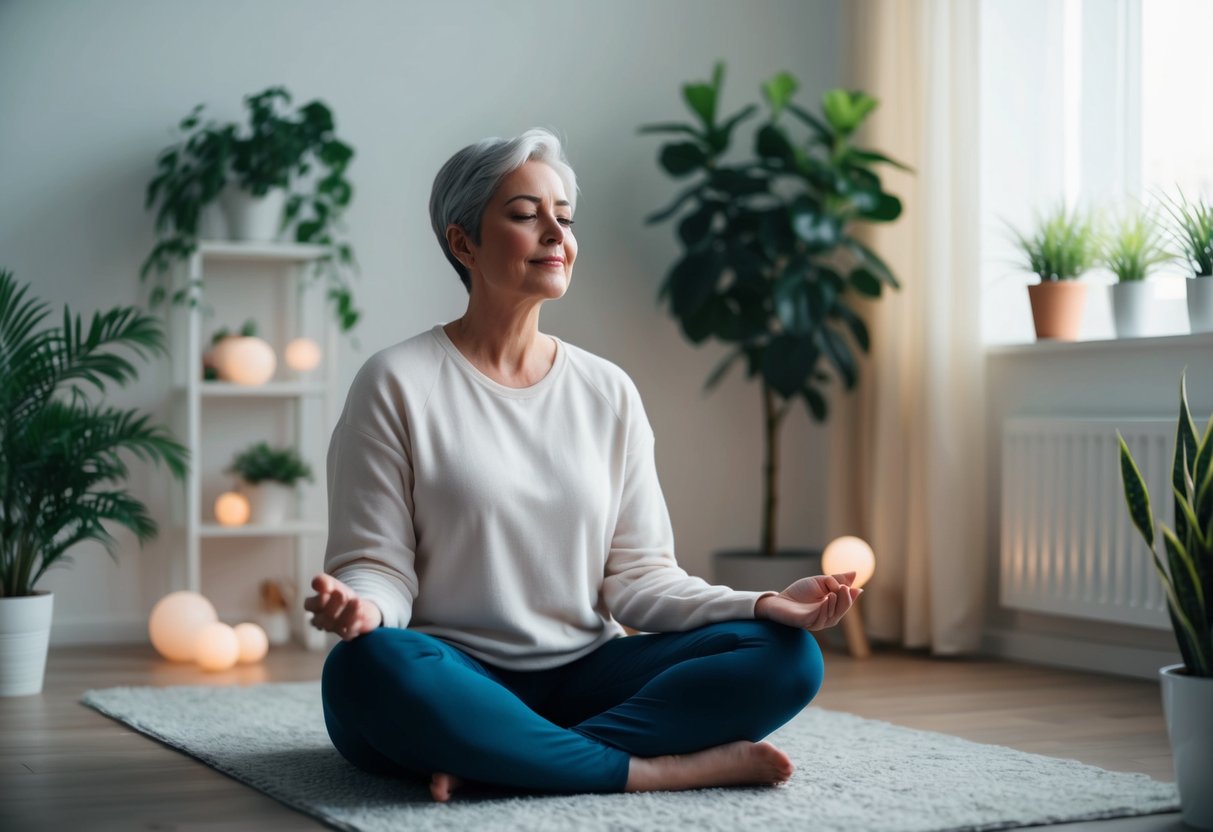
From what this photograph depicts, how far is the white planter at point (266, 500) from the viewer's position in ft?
12.9

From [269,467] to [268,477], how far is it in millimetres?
30

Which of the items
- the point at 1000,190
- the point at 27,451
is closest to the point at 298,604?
the point at 27,451

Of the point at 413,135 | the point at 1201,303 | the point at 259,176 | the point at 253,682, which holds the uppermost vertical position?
the point at 413,135

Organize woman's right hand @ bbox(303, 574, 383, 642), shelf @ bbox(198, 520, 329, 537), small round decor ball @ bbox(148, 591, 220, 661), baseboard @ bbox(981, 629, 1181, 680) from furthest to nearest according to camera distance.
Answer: shelf @ bbox(198, 520, 329, 537) → small round decor ball @ bbox(148, 591, 220, 661) → baseboard @ bbox(981, 629, 1181, 680) → woman's right hand @ bbox(303, 574, 383, 642)

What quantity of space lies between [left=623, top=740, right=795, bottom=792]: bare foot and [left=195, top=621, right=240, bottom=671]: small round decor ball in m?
1.74

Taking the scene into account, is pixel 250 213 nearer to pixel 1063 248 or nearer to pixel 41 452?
pixel 41 452

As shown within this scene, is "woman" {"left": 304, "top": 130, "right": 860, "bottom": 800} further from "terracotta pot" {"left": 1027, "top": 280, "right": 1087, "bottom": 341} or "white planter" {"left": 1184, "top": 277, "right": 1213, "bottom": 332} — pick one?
"terracotta pot" {"left": 1027, "top": 280, "right": 1087, "bottom": 341}

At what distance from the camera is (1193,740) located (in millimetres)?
1892

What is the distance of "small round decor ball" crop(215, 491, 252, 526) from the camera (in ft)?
12.9

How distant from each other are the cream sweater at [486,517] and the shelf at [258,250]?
176cm

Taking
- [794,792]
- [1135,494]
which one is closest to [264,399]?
[794,792]

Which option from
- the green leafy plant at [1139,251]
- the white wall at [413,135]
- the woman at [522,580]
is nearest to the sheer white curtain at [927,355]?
the green leafy plant at [1139,251]

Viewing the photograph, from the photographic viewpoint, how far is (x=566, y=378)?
233cm

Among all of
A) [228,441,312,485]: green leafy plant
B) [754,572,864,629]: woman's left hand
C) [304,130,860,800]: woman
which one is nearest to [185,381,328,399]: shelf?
[228,441,312,485]: green leafy plant
